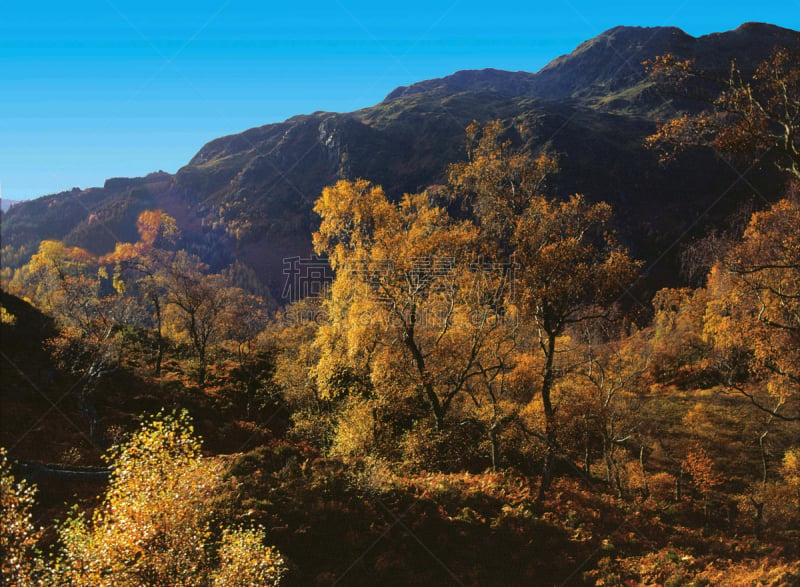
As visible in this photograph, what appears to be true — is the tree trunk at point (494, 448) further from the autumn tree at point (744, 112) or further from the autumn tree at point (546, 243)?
the autumn tree at point (744, 112)

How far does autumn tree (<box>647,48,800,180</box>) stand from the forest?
0.29 ft

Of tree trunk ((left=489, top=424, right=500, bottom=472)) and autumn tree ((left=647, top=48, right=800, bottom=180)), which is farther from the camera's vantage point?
tree trunk ((left=489, top=424, right=500, bottom=472))

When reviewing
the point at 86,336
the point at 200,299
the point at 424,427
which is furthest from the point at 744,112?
the point at 200,299

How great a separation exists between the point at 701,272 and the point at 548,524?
138 m

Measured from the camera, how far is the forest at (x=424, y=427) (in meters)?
12.6

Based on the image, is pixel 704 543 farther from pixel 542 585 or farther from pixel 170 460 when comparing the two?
pixel 170 460

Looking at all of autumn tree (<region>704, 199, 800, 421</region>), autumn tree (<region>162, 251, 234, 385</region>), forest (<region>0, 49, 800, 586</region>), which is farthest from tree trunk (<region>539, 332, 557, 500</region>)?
autumn tree (<region>162, 251, 234, 385</region>)

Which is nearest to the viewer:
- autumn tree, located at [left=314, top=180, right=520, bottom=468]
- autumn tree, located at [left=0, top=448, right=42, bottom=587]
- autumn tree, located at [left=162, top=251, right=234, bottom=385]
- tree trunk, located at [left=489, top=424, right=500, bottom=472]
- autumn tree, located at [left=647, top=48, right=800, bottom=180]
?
autumn tree, located at [left=0, top=448, right=42, bottom=587]

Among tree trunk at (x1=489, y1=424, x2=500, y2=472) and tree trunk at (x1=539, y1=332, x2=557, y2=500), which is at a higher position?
tree trunk at (x1=539, y1=332, x2=557, y2=500)

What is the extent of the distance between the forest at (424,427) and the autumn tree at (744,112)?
3.5 inches

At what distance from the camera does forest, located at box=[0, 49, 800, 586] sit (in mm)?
12578

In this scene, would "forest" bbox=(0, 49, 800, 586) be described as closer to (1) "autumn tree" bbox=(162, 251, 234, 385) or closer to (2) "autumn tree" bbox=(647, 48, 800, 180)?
(2) "autumn tree" bbox=(647, 48, 800, 180)

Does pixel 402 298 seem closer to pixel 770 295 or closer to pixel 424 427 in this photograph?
pixel 424 427

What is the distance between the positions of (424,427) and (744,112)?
1937 centimetres
